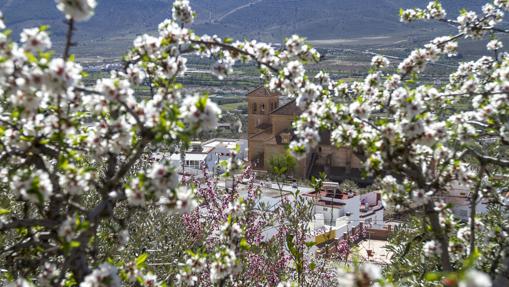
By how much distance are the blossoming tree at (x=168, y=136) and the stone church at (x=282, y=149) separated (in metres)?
43.0

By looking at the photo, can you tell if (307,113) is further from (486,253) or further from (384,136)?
(486,253)

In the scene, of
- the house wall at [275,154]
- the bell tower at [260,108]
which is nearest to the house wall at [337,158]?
the house wall at [275,154]

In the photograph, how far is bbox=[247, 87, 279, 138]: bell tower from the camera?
5391cm

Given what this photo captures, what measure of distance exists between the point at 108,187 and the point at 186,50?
115 centimetres

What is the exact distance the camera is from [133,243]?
6613 millimetres

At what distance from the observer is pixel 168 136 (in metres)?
2.74

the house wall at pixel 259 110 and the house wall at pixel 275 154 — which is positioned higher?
the house wall at pixel 259 110

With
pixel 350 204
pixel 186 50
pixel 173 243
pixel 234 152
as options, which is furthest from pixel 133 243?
pixel 350 204

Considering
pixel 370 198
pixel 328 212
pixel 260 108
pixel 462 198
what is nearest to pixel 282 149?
pixel 260 108

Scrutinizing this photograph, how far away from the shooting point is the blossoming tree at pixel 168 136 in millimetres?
2627

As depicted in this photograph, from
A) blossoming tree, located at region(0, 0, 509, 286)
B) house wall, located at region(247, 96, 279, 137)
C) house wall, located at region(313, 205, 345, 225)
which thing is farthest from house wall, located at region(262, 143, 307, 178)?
blossoming tree, located at region(0, 0, 509, 286)

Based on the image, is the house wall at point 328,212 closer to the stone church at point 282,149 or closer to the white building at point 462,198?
the white building at point 462,198

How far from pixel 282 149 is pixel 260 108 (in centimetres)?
840

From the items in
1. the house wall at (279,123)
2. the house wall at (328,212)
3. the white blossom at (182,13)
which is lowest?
the house wall at (328,212)
